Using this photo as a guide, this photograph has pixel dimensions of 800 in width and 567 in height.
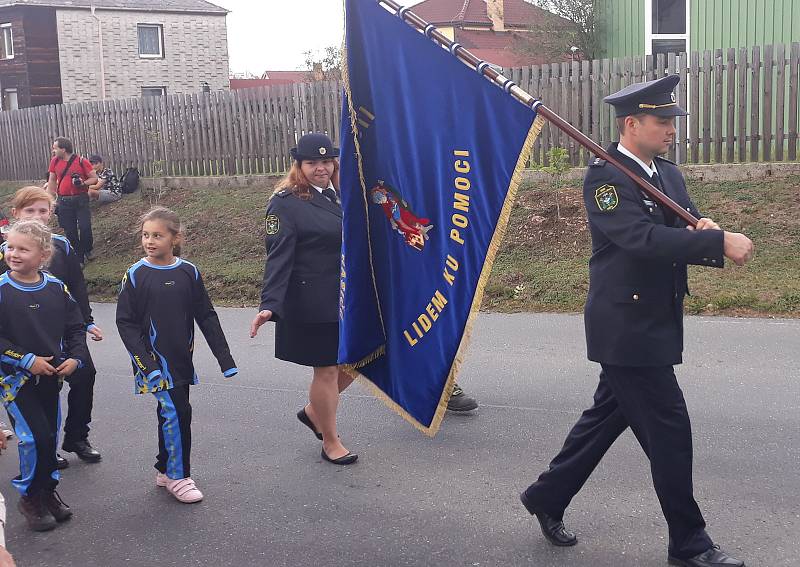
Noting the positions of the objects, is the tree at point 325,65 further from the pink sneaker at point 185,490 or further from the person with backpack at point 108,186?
the pink sneaker at point 185,490

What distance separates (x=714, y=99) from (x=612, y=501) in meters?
10.1

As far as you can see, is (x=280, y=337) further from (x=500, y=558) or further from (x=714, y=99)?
(x=714, y=99)

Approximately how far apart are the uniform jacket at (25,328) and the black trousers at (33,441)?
0.20 feet

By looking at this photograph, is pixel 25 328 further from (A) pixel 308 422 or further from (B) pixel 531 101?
(B) pixel 531 101

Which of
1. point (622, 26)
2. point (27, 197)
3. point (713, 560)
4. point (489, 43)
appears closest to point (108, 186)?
point (622, 26)

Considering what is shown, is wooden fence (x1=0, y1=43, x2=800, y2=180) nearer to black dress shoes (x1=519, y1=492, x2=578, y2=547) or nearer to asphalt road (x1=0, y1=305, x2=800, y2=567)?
asphalt road (x1=0, y1=305, x2=800, y2=567)

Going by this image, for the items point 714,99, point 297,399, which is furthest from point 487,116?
point 714,99

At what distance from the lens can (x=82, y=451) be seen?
5816mm

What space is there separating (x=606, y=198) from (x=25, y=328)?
9.51 ft

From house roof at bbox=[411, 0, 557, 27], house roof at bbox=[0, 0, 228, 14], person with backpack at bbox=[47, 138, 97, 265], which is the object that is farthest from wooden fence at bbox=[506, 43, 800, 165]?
house roof at bbox=[0, 0, 228, 14]

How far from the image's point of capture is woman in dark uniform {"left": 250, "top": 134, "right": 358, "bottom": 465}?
5.32 metres

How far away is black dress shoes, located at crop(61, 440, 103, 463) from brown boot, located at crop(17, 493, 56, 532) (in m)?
0.95

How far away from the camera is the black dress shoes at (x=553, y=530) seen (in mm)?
4188

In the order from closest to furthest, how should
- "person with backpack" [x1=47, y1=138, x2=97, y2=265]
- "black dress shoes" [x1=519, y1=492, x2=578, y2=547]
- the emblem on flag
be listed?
"black dress shoes" [x1=519, y1=492, x2=578, y2=547] < the emblem on flag < "person with backpack" [x1=47, y1=138, x2=97, y2=265]
